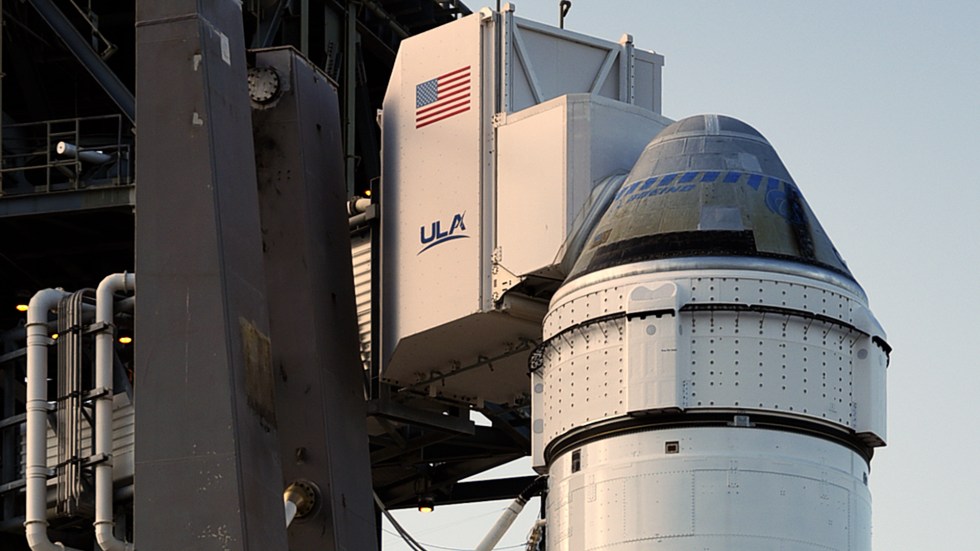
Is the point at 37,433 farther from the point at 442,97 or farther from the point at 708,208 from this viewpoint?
the point at 708,208

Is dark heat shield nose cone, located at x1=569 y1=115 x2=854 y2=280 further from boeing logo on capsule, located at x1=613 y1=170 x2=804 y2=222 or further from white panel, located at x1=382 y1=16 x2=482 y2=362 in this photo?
white panel, located at x1=382 y1=16 x2=482 y2=362

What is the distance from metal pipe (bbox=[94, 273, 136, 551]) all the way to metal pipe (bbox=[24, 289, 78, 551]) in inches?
28.5

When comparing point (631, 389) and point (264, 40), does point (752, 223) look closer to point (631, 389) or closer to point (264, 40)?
point (631, 389)

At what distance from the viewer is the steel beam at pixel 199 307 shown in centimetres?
2277

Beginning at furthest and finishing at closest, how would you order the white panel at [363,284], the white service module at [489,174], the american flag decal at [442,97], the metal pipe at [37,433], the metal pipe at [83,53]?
the metal pipe at [83,53] < the white panel at [363,284] < the american flag decal at [442,97] < the white service module at [489,174] < the metal pipe at [37,433]

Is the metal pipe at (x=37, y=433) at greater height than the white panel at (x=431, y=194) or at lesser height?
lesser

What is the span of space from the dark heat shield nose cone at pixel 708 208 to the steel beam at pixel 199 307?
13.8ft

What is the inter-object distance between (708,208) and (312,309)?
19.6 feet

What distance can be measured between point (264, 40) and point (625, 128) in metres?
9.15

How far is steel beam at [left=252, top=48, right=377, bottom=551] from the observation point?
27.6 meters

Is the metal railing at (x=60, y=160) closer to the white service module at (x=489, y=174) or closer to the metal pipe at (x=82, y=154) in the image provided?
the metal pipe at (x=82, y=154)

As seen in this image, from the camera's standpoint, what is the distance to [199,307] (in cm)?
2344

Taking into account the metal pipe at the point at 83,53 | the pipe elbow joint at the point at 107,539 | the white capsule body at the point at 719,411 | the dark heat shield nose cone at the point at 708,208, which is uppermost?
the metal pipe at the point at 83,53

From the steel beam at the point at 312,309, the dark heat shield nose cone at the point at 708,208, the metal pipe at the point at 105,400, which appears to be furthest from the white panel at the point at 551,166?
the metal pipe at the point at 105,400
